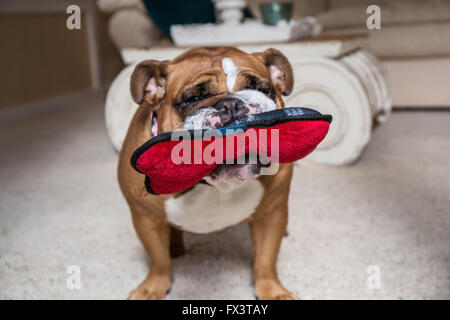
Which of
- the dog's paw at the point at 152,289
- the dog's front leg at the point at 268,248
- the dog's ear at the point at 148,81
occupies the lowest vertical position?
the dog's paw at the point at 152,289

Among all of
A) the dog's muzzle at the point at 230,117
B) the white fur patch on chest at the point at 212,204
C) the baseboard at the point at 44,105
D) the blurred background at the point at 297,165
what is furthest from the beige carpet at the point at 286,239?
the baseboard at the point at 44,105

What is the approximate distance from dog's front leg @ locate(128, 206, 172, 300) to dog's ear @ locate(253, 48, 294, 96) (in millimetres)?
358

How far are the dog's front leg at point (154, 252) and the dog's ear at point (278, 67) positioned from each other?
0.36 m

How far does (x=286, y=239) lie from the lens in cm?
116

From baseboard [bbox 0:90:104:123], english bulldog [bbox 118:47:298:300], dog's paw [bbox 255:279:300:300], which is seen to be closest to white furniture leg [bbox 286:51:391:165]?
english bulldog [bbox 118:47:298:300]

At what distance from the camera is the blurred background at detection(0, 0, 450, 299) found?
1007 mm

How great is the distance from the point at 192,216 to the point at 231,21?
1283 millimetres

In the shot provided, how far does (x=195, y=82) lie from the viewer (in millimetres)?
766

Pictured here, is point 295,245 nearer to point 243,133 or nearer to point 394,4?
point 243,133

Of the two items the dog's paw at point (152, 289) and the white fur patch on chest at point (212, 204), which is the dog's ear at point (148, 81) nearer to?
the white fur patch on chest at point (212, 204)

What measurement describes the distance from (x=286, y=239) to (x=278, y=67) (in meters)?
0.45

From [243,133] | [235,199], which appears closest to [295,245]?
[235,199]

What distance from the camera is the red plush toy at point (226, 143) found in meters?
0.58

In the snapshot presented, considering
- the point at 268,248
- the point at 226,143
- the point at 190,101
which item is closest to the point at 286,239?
the point at 268,248
